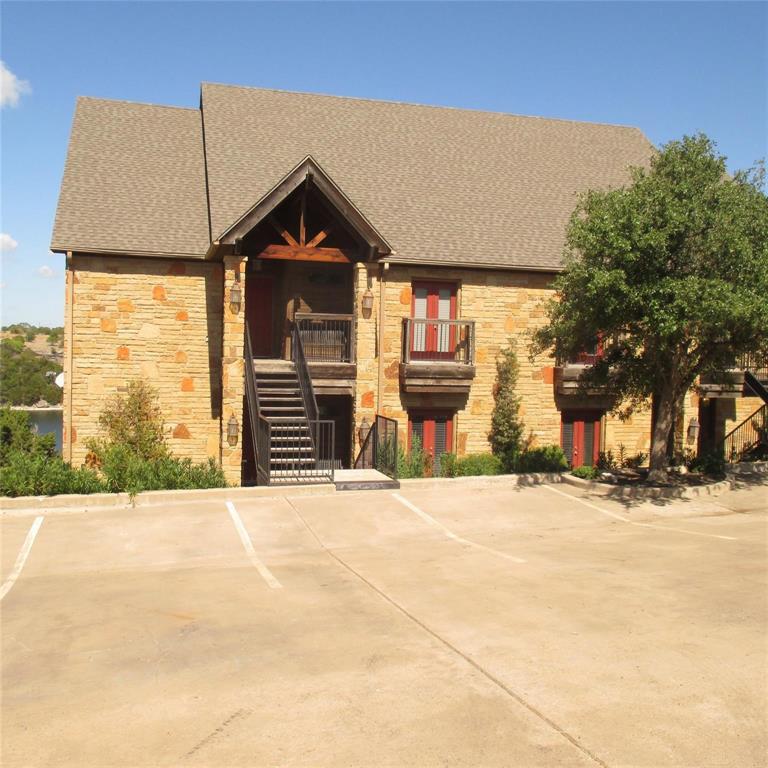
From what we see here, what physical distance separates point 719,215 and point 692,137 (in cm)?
197

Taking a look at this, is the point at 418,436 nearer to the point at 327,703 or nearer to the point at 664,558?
the point at 664,558

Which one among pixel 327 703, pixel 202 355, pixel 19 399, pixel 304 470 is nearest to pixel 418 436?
pixel 304 470

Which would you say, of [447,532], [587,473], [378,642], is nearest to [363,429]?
[587,473]

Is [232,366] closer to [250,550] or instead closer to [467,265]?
[250,550]

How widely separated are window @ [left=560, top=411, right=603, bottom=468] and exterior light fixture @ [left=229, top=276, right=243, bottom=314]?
30.5ft

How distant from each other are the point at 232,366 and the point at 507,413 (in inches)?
280

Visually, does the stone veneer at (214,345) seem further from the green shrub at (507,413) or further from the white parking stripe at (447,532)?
the white parking stripe at (447,532)

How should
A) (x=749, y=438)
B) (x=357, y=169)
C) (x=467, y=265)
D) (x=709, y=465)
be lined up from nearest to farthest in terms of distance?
(x=709, y=465) → (x=467, y=265) → (x=357, y=169) → (x=749, y=438)

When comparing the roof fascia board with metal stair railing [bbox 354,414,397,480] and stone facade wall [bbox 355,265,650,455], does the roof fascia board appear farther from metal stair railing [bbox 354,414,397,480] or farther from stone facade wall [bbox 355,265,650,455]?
metal stair railing [bbox 354,414,397,480]

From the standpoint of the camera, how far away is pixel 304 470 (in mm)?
16406

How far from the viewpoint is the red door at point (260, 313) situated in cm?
2052

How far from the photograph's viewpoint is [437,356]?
20109mm

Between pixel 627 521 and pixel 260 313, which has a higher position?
pixel 260 313

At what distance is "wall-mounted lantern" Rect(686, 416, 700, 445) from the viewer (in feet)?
69.9
